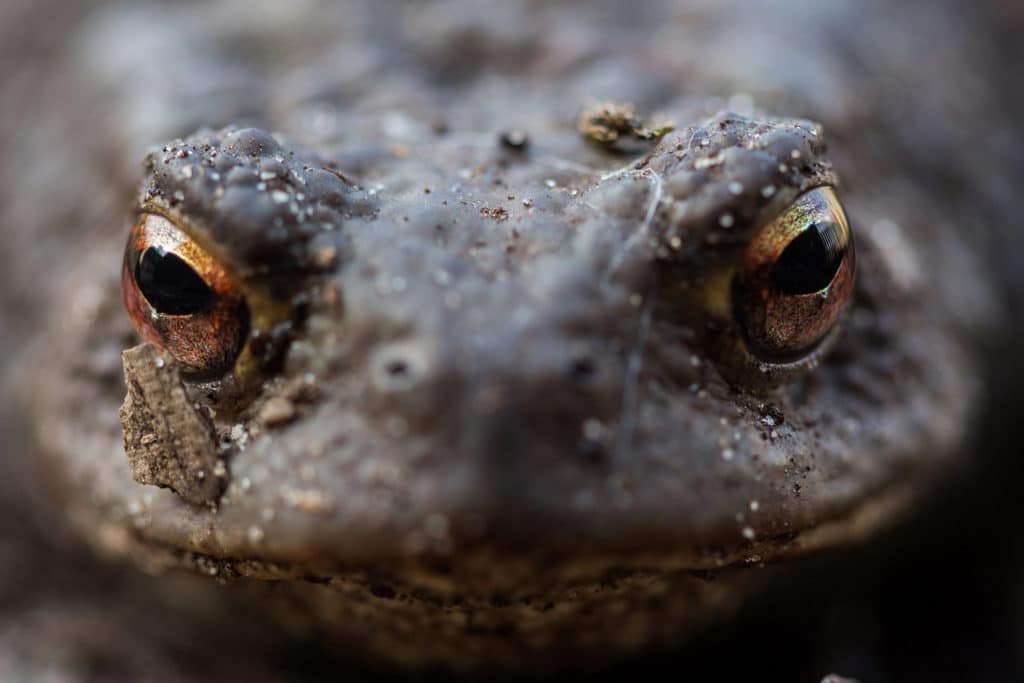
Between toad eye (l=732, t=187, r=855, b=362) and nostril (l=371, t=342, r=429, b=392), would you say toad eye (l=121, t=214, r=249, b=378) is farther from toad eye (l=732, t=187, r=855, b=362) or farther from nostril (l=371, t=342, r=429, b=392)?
toad eye (l=732, t=187, r=855, b=362)

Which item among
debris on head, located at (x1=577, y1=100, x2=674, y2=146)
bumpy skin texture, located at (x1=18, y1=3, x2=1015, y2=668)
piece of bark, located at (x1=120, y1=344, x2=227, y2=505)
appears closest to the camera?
bumpy skin texture, located at (x1=18, y1=3, x2=1015, y2=668)

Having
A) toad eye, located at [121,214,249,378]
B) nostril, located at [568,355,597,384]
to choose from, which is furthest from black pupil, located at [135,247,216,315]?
nostril, located at [568,355,597,384]

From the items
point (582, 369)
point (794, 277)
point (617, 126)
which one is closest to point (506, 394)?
point (582, 369)

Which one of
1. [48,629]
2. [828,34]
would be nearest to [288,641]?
[48,629]

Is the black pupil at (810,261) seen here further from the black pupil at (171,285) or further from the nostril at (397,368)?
the black pupil at (171,285)

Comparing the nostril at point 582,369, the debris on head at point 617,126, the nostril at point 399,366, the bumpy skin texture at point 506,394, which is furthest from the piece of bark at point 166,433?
the debris on head at point 617,126

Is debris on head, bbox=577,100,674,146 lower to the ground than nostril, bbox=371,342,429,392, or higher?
higher
